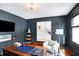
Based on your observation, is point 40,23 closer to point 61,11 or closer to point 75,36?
point 61,11

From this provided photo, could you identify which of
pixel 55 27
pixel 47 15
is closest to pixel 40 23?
pixel 47 15

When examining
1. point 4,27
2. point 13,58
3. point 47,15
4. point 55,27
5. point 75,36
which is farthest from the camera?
point 55,27

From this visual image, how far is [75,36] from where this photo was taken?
46.4 inches

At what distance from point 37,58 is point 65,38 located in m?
0.70

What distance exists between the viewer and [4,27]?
107 cm

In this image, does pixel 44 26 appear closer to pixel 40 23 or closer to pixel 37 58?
pixel 40 23

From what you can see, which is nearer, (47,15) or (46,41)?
(47,15)

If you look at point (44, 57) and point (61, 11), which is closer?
point (44, 57)

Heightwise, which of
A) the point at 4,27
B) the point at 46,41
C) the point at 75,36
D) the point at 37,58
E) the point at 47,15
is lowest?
the point at 37,58

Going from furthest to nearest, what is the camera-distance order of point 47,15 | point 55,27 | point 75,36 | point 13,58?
point 55,27
point 47,15
point 75,36
point 13,58

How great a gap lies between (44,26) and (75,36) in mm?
568

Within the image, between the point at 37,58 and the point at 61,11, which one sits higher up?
the point at 61,11

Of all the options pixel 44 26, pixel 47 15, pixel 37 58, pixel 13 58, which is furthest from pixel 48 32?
pixel 13 58

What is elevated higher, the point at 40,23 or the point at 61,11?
the point at 61,11
